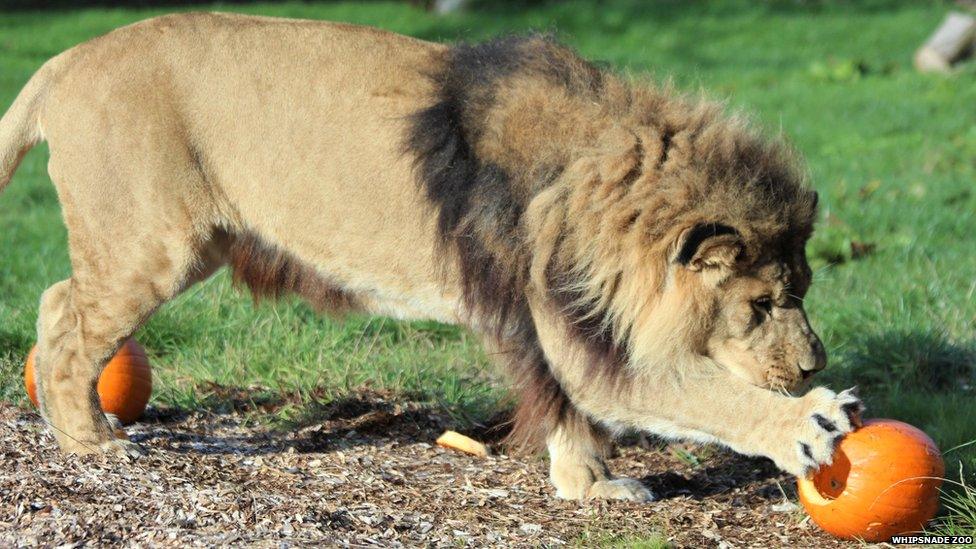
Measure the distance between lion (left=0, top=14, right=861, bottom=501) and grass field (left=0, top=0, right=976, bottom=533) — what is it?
1.47 ft

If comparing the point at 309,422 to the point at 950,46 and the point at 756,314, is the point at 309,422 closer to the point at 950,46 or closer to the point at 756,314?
the point at 756,314

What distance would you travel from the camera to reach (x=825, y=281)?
5949mm

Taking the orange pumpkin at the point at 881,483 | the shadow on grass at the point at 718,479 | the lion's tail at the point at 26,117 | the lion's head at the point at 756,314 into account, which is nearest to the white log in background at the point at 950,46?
the shadow on grass at the point at 718,479

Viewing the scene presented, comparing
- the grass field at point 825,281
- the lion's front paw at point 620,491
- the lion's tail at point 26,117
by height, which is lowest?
the grass field at point 825,281

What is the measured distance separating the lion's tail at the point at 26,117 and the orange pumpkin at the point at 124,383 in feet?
2.13

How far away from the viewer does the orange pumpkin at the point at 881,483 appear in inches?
123

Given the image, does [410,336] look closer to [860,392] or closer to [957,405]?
[860,392]

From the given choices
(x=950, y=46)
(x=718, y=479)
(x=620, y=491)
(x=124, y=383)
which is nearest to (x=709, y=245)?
(x=620, y=491)

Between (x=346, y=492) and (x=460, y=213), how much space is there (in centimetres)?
88

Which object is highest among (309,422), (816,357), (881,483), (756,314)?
(756,314)

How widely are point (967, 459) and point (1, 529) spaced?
274cm

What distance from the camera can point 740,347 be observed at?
348 cm

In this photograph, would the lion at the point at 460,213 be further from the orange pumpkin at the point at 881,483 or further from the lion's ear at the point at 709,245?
A: the orange pumpkin at the point at 881,483

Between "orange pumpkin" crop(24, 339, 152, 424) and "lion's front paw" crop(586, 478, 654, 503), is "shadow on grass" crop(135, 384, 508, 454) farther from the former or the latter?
"lion's front paw" crop(586, 478, 654, 503)
